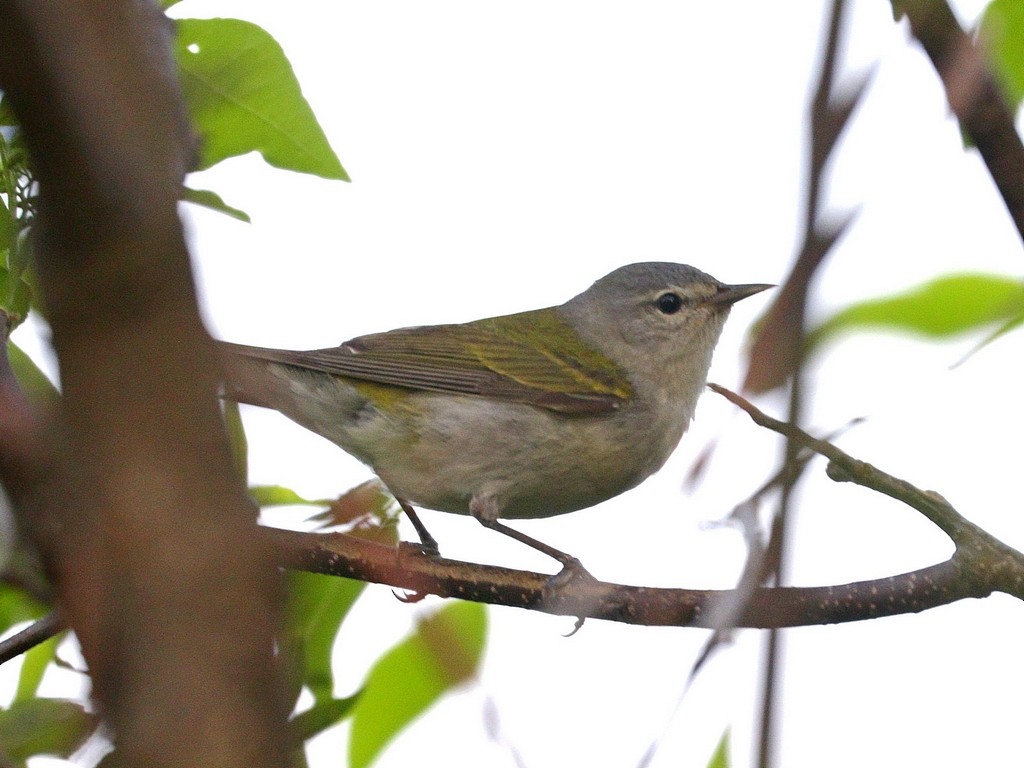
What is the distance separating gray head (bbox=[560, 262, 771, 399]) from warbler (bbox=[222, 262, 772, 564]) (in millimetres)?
29

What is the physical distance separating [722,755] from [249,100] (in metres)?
1.78

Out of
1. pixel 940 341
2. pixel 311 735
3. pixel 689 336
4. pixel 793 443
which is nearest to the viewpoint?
pixel 793 443

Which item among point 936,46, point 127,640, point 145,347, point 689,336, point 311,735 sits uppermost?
point 689,336

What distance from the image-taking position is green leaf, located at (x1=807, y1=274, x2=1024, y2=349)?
6.19 ft

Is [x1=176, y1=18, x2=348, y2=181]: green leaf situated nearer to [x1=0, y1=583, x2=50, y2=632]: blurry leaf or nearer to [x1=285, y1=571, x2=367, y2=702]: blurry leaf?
[x1=285, y1=571, x2=367, y2=702]: blurry leaf

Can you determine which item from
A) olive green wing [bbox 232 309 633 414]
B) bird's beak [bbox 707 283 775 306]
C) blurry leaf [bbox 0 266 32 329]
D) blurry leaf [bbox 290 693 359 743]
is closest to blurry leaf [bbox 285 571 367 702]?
blurry leaf [bbox 290 693 359 743]

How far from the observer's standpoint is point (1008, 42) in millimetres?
2246

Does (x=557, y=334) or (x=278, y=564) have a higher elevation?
(x=557, y=334)

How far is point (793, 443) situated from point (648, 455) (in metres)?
4.65

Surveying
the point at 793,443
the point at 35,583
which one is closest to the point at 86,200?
the point at 793,443

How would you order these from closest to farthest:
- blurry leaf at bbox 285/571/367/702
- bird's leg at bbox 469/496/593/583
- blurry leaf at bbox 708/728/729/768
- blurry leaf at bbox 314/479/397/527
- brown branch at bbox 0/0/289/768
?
brown branch at bbox 0/0/289/768
blurry leaf at bbox 314/479/397/527
blurry leaf at bbox 708/728/729/768
blurry leaf at bbox 285/571/367/702
bird's leg at bbox 469/496/593/583

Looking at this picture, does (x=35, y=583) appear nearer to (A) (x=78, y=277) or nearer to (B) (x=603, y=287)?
(A) (x=78, y=277)

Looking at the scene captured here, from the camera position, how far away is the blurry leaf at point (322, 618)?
2.54 m

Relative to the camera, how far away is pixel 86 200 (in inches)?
26.8
